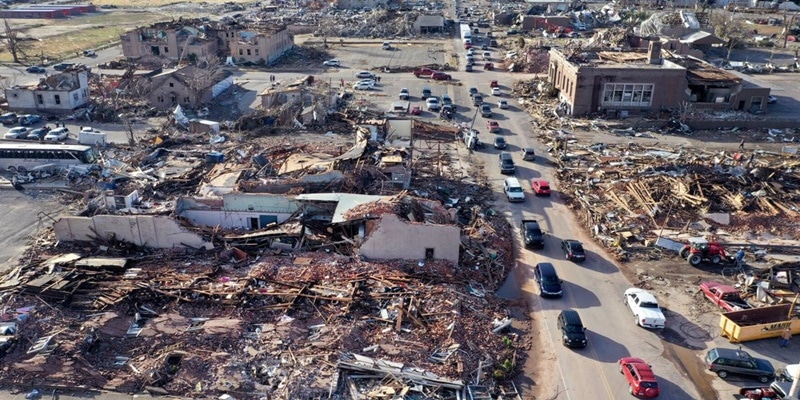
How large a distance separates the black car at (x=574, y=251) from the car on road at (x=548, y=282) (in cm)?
260

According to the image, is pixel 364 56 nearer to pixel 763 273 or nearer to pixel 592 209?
pixel 592 209

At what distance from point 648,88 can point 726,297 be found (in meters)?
30.9

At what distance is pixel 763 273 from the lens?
92.1ft

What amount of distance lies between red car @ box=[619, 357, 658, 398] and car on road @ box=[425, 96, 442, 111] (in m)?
38.0

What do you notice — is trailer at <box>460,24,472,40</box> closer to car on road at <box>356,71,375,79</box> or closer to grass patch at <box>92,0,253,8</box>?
car on road at <box>356,71,375,79</box>

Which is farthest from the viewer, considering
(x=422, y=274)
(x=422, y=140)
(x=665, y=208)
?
(x=422, y=140)

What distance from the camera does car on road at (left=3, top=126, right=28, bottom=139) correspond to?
47.0m

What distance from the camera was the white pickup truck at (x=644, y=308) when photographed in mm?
23766

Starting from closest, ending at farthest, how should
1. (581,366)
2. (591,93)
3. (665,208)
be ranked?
(581,366)
(665,208)
(591,93)

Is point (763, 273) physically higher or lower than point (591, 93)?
lower

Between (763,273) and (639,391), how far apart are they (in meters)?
12.7

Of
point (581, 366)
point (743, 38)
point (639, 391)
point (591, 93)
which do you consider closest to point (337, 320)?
point (581, 366)

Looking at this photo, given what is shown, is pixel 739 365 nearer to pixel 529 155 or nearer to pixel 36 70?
pixel 529 155

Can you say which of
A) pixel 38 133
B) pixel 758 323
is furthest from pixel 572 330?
pixel 38 133
